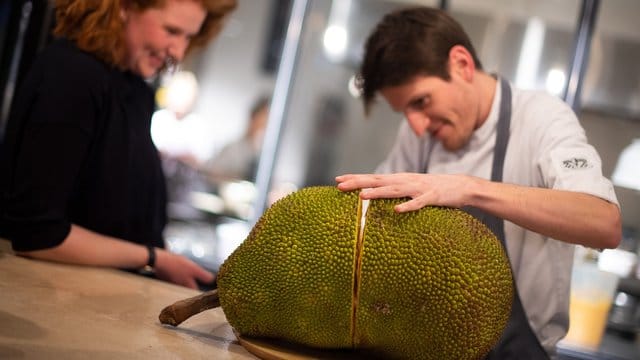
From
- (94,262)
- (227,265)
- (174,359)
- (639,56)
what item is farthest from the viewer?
(639,56)

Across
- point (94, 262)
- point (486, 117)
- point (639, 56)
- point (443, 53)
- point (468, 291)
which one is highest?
point (639, 56)

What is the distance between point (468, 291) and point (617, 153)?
2.99 metres

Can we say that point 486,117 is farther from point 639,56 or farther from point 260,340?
point 639,56

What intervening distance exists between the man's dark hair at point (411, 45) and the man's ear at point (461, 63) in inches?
0.5

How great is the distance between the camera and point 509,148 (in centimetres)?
149

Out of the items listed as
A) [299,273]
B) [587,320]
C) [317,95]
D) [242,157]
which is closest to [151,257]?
[299,273]

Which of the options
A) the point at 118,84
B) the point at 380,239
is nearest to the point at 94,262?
the point at 118,84

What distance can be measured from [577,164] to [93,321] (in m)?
0.86

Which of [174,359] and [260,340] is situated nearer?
[174,359]

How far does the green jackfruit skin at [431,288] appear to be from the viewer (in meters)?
0.85

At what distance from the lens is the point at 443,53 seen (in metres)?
1.50

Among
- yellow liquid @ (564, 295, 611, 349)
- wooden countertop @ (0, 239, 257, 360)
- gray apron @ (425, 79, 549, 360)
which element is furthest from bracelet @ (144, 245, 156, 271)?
yellow liquid @ (564, 295, 611, 349)

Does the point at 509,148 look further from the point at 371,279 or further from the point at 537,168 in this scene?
the point at 371,279

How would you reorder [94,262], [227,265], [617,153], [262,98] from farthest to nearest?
[262,98] → [617,153] → [94,262] → [227,265]
